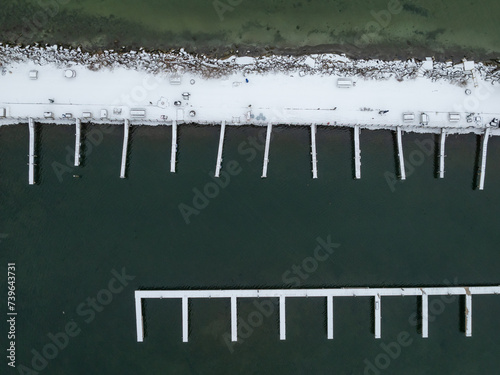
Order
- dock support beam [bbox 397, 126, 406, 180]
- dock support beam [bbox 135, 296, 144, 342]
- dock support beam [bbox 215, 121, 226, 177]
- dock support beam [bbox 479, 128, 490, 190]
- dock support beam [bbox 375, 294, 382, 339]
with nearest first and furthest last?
dock support beam [bbox 135, 296, 144, 342] < dock support beam [bbox 215, 121, 226, 177] < dock support beam [bbox 375, 294, 382, 339] < dock support beam [bbox 397, 126, 406, 180] < dock support beam [bbox 479, 128, 490, 190]

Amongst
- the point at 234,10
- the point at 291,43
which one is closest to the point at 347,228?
the point at 291,43

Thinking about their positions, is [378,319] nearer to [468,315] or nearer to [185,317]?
[468,315]

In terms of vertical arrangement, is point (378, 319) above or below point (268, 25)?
below

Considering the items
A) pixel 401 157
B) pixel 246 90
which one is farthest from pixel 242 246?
pixel 401 157

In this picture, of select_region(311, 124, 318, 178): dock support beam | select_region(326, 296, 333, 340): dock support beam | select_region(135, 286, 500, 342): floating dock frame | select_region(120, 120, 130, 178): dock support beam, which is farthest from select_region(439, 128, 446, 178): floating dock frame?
select_region(120, 120, 130, 178): dock support beam

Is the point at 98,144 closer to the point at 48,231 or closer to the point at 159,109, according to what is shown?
the point at 159,109

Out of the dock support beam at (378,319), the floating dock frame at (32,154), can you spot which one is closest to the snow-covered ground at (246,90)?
the floating dock frame at (32,154)

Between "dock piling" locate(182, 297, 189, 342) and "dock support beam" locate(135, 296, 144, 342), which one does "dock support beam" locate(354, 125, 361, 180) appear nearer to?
"dock piling" locate(182, 297, 189, 342)
